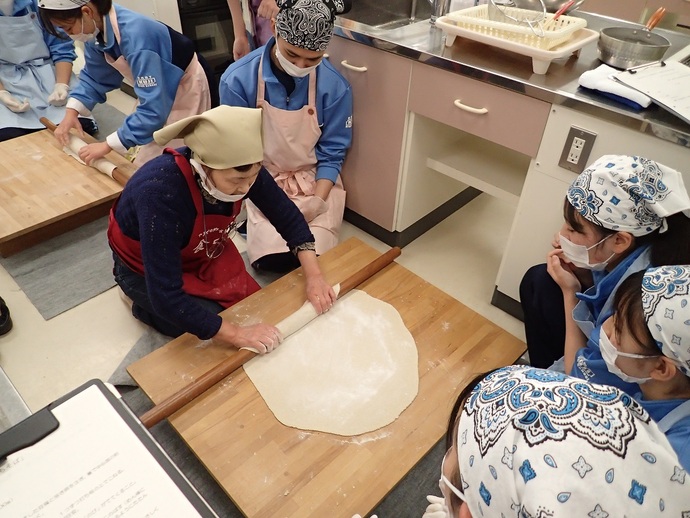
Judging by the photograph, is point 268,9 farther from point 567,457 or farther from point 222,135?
point 567,457

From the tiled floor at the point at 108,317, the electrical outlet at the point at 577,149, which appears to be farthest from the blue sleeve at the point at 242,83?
the electrical outlet at the point at 577,149

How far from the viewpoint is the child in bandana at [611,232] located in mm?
968

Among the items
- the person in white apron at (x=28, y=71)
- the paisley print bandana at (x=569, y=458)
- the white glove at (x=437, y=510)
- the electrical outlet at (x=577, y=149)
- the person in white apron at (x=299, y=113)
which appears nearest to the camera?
the paisley print bandana at (x=569, y=458)

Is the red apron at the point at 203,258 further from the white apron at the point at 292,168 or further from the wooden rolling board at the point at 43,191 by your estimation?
the wooden rolling board at the point at 43,191

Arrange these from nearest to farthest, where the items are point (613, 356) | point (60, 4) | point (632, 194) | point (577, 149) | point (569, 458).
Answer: point (569, 458)
point (613, 356)
point (632, 194)
point (577, 149)
point (60, 4)

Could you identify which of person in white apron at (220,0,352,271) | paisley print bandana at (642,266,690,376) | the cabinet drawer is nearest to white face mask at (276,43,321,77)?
person in white apron at (220,0,352,271)

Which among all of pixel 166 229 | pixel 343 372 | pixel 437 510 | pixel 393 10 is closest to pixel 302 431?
pixel 343 372

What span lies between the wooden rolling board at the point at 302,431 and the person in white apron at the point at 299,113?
16.5 inches

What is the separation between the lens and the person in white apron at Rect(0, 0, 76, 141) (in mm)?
2168

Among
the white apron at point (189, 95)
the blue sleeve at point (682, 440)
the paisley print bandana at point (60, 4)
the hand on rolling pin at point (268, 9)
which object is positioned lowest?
the white apron at point (189, 95)

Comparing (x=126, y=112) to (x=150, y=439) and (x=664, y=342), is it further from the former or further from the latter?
(x=664, y=342)

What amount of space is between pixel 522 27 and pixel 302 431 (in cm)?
122

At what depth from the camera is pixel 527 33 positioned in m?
1.32

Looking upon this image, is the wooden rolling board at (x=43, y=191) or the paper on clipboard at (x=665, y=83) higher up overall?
the paper on clipboard at (x=665, y=83)
